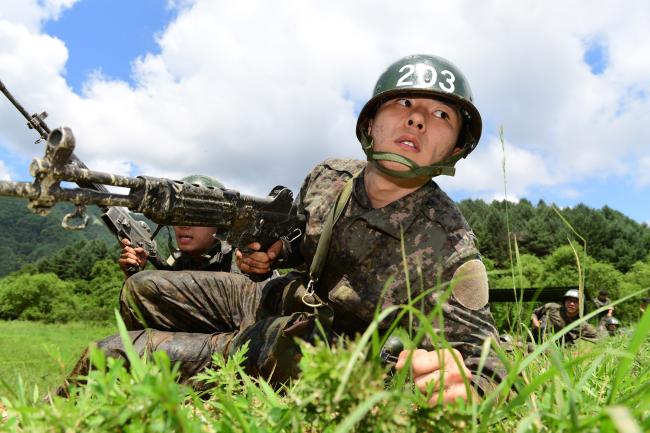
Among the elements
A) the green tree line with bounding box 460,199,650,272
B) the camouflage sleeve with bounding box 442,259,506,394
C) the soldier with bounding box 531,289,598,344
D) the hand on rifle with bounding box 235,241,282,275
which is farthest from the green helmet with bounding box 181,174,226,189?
the green tree line with bounding box 460,199,650,272

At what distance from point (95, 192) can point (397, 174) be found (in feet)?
5.99

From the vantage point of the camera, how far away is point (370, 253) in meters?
3.77

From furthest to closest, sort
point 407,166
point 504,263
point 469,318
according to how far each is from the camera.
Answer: point 504,263 < point 407,166 < point 469,318

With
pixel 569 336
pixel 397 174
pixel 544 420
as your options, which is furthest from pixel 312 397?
pixel 569 336

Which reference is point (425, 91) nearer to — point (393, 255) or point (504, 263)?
point (393, 255)

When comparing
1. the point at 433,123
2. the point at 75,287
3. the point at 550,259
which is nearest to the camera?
the point at 433,123

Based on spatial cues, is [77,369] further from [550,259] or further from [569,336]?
[550,259]

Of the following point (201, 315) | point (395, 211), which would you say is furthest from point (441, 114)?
point (201, 315)

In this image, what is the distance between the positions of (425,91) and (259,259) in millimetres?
1697

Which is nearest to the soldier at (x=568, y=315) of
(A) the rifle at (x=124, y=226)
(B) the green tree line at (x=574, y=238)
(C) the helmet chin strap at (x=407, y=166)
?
(A) the rifle at (x=124, y=226)

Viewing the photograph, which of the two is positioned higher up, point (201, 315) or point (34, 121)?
point (34, 121)

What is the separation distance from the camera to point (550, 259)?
53031 millimetres

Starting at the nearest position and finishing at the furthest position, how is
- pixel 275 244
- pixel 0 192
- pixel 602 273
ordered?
pixel 0 192 → pixel 275 244 → pixel 602 273

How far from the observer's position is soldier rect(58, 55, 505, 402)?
11.4 feet
